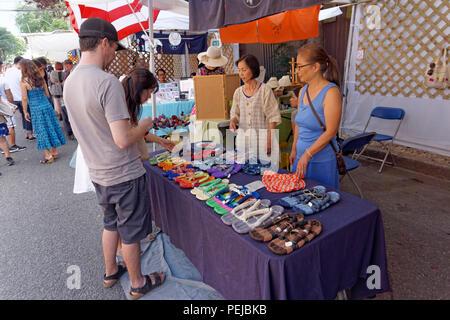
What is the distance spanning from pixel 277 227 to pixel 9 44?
6594 centimetres

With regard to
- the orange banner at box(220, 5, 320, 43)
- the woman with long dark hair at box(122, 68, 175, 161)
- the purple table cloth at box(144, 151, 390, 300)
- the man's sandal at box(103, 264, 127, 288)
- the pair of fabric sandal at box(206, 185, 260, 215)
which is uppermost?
the orange banner at box(220, 5, 320, 43)

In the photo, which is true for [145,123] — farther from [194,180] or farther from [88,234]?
[88,234]

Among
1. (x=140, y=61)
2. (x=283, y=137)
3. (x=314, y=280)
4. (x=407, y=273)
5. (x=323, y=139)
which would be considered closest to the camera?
(x=314, y=280)

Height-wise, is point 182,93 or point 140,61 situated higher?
point 140,61

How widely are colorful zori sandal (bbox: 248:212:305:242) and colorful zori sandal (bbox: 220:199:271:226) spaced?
0.38 feet

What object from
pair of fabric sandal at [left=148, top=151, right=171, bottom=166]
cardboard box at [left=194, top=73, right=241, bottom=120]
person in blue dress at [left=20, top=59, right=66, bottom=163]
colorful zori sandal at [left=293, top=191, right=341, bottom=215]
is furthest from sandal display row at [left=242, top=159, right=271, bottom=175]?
person in blue dress at [left=20, top=59, right=66, bottom=163]

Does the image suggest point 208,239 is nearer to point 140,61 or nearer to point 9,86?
point 9,86

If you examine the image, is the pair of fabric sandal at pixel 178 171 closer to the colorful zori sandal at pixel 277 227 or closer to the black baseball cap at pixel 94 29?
the colorful zori sandal at pixel 277 227

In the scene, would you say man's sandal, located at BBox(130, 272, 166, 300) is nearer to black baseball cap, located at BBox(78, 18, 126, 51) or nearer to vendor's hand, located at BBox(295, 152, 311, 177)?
vendor's hand, located at BBox(295, 152, 311, 177)

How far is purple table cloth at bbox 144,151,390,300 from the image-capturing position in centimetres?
106

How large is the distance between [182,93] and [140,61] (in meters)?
4.18

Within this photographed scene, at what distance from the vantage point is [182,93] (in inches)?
197

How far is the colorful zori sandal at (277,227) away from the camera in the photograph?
1.14 metres

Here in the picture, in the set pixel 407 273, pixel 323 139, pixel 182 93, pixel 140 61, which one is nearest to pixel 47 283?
pixel 323 139
